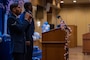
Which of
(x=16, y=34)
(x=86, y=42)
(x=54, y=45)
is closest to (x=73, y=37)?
(x=86, y=42)

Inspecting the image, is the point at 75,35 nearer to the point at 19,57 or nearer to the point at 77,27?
the point at 77,27

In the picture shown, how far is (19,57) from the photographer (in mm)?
3439

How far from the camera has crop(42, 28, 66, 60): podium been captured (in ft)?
18.7

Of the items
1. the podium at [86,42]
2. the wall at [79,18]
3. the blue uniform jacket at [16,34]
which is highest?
the wall at [79,18]

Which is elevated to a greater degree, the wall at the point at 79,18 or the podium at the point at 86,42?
the wall at the point at 79,18

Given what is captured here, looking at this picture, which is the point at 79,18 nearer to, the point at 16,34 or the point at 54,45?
the point at 54,45

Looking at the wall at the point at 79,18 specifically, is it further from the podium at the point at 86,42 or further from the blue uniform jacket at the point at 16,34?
the blue uniform jacket at the point at 16,34

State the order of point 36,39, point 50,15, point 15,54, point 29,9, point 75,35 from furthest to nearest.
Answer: point 75,35, point 50,15, point 36,39, point 29,9, point 15,54

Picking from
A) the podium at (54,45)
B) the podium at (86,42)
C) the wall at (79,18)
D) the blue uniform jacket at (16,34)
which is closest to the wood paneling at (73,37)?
the wall at (79,18)

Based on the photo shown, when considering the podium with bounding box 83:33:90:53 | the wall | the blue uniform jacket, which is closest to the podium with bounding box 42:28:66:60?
the blue uniform jacket

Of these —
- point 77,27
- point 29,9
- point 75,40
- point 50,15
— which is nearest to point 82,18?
point 77,27

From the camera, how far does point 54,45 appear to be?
5734 mm

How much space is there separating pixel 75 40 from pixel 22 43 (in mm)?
13586

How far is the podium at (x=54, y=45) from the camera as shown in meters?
5.69
